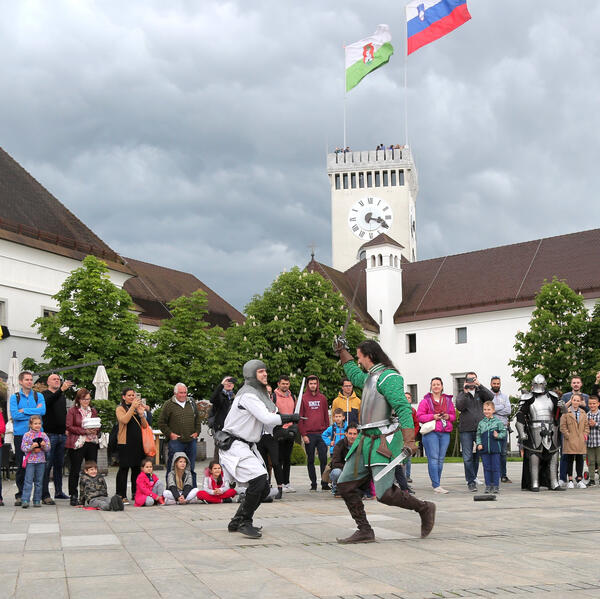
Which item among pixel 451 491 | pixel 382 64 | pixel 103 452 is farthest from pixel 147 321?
pixel 451 491

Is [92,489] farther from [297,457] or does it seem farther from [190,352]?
[190,352]

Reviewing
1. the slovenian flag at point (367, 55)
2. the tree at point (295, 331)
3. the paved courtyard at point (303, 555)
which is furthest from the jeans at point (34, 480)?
the slovenian flag at point (367, 55)

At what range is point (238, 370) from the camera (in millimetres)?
41438

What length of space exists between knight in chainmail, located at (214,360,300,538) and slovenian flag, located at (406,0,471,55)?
27832 millimetres

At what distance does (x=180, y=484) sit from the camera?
13.6m

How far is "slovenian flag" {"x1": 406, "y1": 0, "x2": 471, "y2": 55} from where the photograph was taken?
3369 cm

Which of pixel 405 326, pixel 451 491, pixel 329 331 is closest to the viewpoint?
pixel 451 491

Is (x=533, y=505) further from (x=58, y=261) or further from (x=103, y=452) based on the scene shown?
(x=58, y=261)

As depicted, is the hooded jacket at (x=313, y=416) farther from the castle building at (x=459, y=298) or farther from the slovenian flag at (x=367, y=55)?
the castle building at (x=459, y=298)

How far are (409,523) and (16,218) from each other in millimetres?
28685

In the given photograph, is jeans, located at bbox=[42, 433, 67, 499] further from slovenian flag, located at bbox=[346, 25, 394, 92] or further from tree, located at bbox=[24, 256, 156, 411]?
slovenian flag, located at bbox=[346, 25, 394, 92]

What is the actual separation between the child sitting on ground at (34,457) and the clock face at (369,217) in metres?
73.4

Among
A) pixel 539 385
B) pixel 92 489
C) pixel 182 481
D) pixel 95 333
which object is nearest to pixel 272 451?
pixel 182 481

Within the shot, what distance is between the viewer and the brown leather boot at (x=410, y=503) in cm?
812
